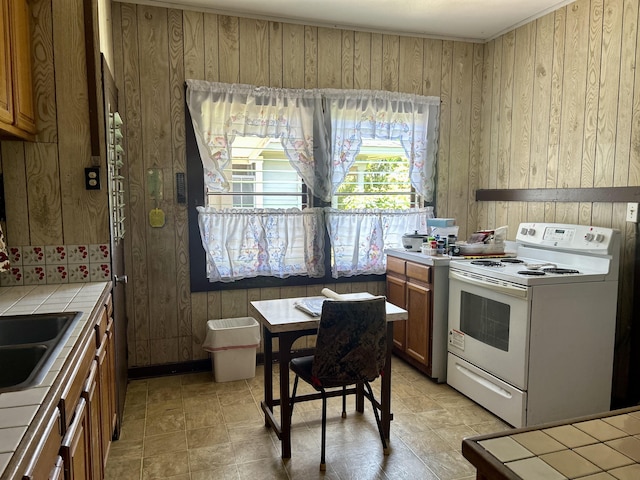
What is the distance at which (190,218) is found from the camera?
3615 mm

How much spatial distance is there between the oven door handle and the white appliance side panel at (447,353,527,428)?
0.55 m

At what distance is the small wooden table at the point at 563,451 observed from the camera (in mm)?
792

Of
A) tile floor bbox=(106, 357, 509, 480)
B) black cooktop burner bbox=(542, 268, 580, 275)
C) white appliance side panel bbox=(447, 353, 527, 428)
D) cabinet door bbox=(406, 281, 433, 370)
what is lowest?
tile floor bbox=(106, 357, 509, 480)

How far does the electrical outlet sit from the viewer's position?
2807 millimetres

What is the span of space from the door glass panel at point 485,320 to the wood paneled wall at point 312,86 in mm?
826

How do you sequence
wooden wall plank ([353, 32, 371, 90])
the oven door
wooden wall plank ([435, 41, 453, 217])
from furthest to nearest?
wooden wall plank ([435, 41, 453, 217]) → wooden wall plank ([353, 32, 371, 90]) → the oven door

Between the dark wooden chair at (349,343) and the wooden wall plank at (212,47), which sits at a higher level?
the wooden wall plank at (212,47)

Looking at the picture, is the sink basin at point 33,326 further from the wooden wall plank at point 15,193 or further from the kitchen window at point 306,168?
the kitchen window at point 306,168

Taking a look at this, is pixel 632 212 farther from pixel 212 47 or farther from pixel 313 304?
pixel 212 47

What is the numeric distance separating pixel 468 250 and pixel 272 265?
152 cm

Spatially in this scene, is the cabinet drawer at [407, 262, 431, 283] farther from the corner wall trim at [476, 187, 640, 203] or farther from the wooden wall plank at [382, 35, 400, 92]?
the wooden wall plank at [382, 35, 400, 92]

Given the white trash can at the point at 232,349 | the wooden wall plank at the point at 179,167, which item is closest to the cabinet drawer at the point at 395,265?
the white trash can at the point at 232,349

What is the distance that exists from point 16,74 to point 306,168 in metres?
2.10

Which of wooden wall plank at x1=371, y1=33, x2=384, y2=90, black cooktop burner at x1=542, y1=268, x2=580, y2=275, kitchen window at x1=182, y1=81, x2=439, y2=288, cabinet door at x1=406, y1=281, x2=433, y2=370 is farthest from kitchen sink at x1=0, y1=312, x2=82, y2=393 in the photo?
wooden wall plank at x1=371, y1=33, x2=384, y2=90
